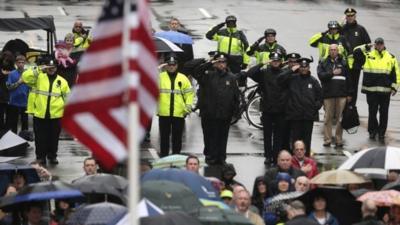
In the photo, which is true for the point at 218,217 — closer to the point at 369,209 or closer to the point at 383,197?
the point at 369,209

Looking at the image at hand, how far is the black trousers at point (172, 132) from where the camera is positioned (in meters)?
25.8

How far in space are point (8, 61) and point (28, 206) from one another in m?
10.1

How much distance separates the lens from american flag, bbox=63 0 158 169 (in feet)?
38.9

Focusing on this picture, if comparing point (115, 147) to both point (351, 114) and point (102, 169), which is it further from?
point (351, 114)

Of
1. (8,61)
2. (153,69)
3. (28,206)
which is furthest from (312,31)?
(153,69)

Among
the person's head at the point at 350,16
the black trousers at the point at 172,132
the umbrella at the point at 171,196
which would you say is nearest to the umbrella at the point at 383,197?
the umbrella at the point at 171,196

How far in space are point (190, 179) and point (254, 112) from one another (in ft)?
35.0

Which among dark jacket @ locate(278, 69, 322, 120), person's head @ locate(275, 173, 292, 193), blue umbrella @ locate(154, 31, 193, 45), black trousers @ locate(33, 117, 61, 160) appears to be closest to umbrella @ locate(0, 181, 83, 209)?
person's head @ locate(275, 173, 292, 193)

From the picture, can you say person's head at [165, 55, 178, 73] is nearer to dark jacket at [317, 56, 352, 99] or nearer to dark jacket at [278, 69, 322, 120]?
dark jacket at [278, 69, 322, 120]

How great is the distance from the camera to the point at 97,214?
647 inches

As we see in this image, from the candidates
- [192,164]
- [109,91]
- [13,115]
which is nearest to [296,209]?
[192,164]

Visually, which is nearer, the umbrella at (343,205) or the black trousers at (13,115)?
the umbrella at (343,205)

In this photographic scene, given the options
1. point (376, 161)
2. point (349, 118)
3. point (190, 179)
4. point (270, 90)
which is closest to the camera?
point (190, 179)

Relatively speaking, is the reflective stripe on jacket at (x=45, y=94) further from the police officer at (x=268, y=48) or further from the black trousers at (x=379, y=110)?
the black trousers at (x=379, y=110)
